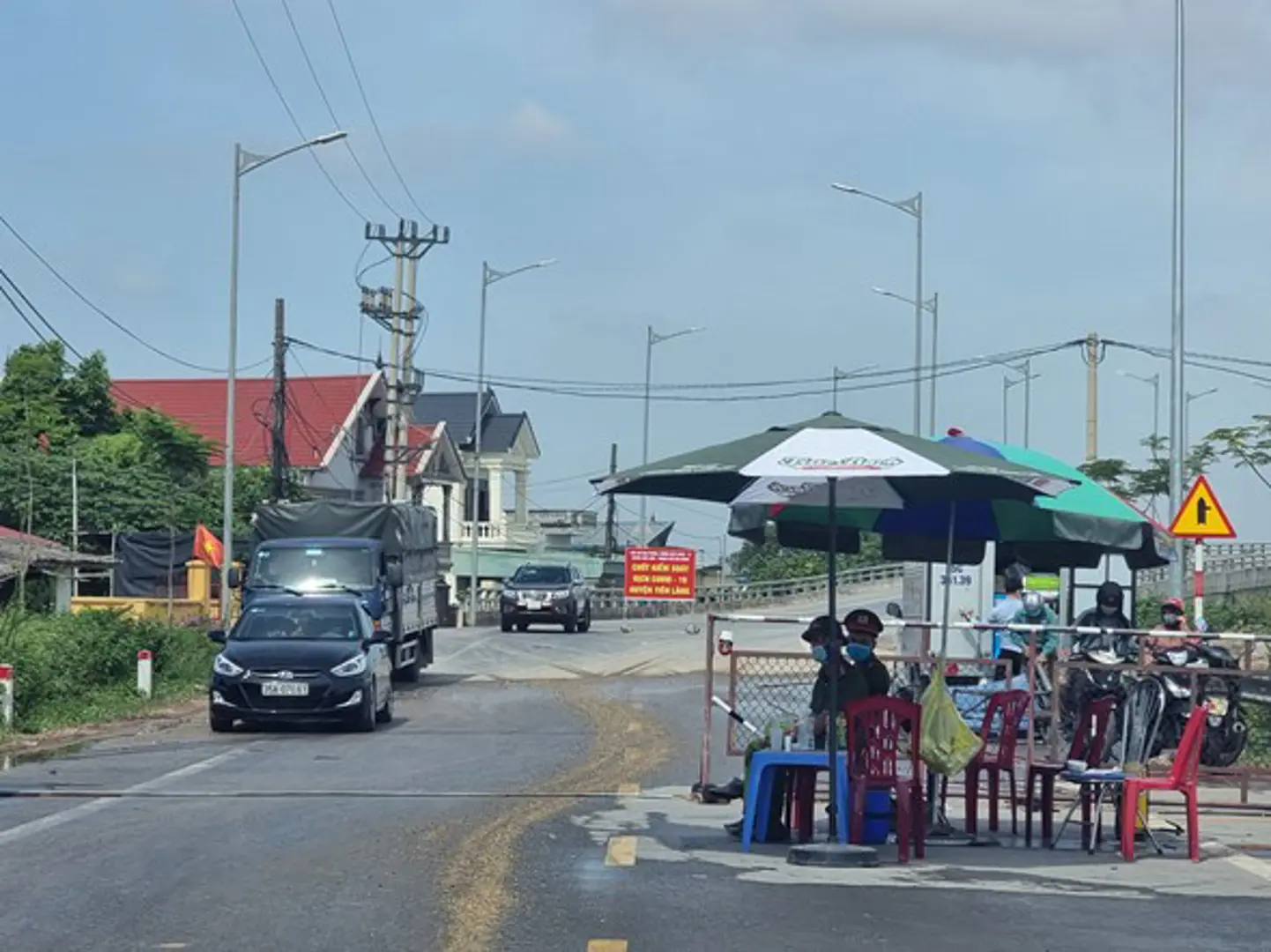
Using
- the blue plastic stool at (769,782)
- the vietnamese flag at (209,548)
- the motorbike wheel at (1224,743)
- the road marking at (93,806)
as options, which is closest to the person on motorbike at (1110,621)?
the motorbike wheel at (1224,743)

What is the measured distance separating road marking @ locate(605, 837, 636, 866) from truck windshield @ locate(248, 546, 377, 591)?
16003 millimetres

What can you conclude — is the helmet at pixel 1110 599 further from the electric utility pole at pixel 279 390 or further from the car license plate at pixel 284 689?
the electric utility pole at pixel 279 390

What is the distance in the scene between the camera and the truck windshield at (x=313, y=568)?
28.1 m

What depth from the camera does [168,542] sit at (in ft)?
157

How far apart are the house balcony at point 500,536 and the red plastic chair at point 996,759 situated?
71.4 metres

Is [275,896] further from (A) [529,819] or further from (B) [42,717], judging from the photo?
(B) [42,717]

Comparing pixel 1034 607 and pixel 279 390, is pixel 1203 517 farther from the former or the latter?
pixel 279 390

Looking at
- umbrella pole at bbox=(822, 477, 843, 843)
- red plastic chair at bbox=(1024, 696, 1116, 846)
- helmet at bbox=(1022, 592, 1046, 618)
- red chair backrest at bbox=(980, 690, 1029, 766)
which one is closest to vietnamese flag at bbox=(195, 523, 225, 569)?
helmet at bbox=(1022, 592, 1046, 618)

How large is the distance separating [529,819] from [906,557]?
3.69 metres

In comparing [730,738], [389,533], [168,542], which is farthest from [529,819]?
[168,542]

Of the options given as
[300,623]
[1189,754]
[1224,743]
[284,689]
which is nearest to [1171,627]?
[1224,743]

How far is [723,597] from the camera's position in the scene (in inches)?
2781

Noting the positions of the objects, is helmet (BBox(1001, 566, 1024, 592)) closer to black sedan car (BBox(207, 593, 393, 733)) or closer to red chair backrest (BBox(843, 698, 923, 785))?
black sedan car (BBox(207, 593, 393, 733))

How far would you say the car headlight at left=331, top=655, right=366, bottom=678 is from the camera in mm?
21797
